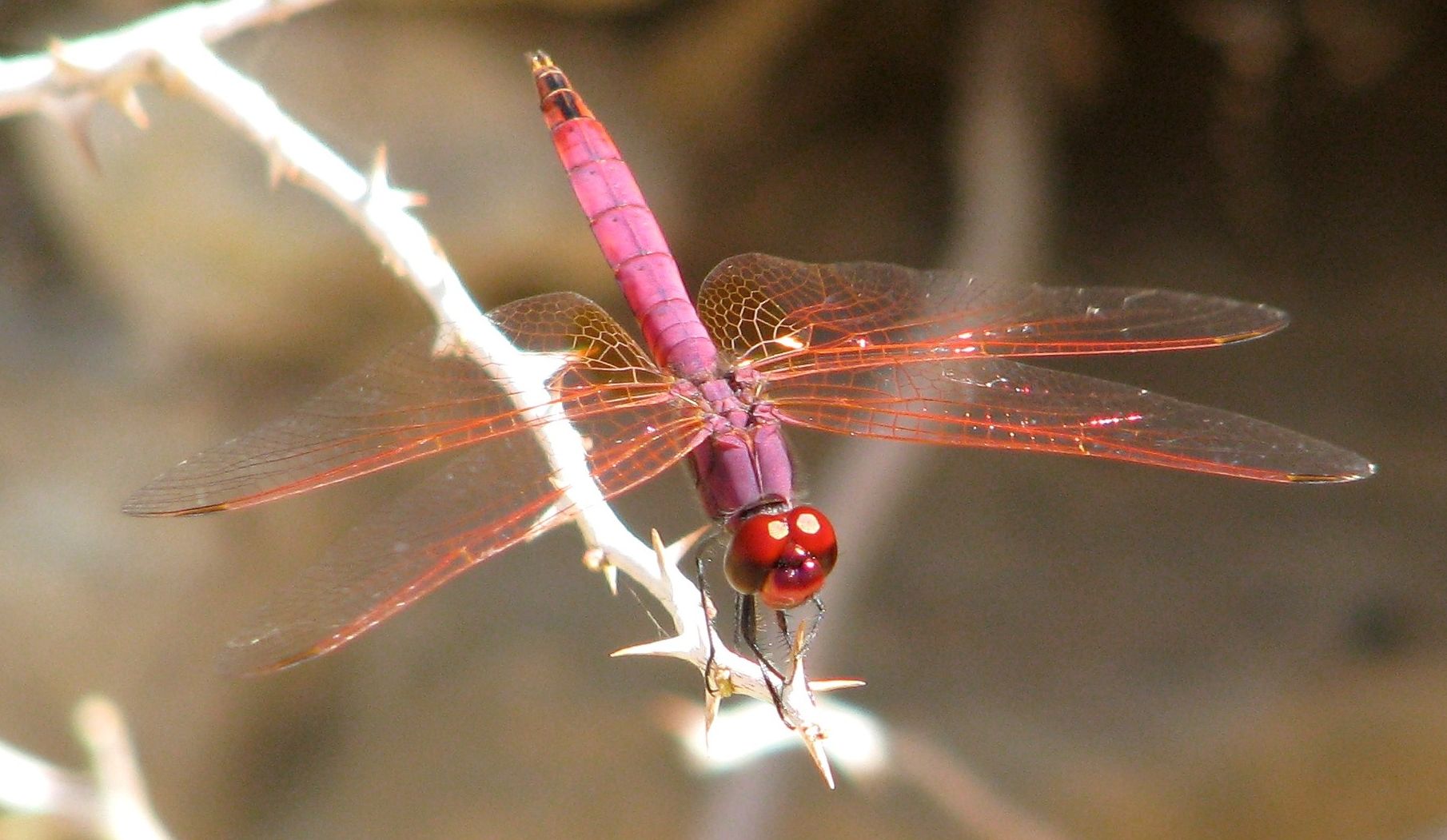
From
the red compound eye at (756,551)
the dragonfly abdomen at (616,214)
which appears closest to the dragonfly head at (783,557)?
the red compound eye at (756,551)

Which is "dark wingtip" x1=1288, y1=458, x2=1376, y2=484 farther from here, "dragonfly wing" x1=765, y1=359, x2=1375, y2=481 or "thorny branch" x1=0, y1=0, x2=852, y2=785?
"thorny branch" x1=0, y1=0, x2=852, y2=785

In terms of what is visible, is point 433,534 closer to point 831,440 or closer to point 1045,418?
point 1045,418

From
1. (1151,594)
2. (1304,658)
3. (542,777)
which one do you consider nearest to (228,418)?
(542,777)

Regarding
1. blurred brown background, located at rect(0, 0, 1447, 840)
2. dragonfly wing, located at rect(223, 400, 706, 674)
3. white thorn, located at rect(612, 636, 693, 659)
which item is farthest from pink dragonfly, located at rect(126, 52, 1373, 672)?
blurred brown background, located at rect(0, 0, 1447, 840)

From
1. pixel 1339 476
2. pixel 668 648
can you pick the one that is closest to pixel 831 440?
pixel 1339 476

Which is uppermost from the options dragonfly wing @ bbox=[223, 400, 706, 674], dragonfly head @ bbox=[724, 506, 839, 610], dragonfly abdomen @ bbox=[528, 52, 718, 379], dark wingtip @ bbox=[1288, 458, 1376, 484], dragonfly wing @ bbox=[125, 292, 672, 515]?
dragonfly abdomen @ bbox=[528, 52, 718, 379]

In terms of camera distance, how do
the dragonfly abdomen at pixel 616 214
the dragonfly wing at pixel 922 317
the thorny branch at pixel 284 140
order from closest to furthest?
the thorny branch at pixel 284 140
the dragonfly wing at pixel 922 317
the dragonfly abdomen at pixel 616 214

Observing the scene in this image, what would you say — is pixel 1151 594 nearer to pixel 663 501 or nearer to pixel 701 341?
pixel 663 501

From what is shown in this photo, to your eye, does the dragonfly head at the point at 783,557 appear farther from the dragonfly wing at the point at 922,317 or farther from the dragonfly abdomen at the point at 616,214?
the dragonfly abdomen at the point at 616,214
